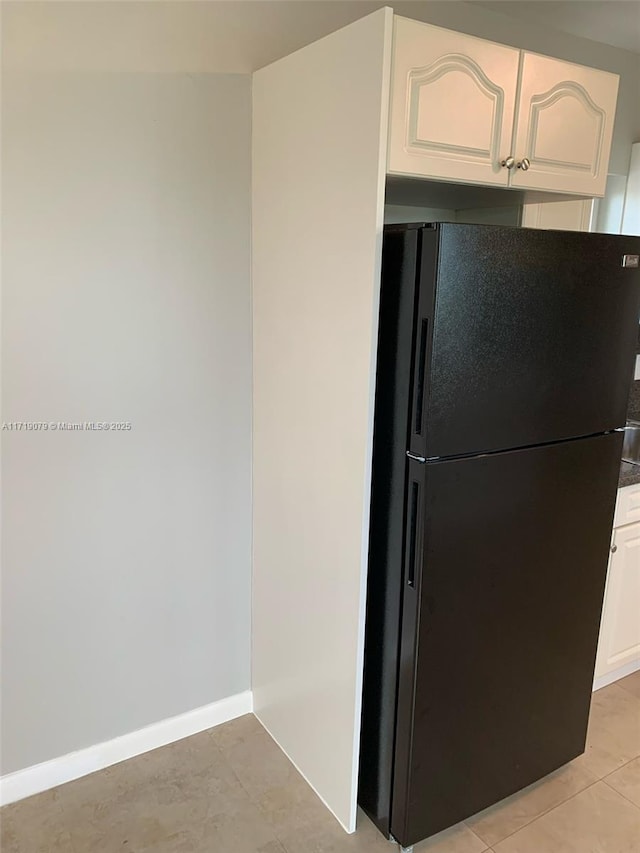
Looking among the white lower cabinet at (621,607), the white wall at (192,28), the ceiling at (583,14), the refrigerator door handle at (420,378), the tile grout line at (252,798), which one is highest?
the ceiling at (583,14)

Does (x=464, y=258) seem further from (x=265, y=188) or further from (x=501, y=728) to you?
(x=501, y=728)

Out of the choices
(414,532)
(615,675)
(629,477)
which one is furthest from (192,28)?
(615,675)

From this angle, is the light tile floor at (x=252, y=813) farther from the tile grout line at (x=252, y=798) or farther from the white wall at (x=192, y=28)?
the white wall at (x=192, y=28)

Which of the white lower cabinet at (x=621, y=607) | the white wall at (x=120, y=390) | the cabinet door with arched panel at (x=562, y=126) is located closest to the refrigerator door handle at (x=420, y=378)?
the cabinet door with arched panel at (x=562, y=126)

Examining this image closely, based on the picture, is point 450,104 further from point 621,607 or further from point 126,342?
point 621,607

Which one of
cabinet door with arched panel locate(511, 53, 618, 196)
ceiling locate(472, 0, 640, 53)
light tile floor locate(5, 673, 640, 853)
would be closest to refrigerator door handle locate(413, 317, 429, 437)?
cabinet door with arched panel locate(511, 53, 618, 196)

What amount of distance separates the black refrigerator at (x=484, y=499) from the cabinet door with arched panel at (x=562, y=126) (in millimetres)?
269

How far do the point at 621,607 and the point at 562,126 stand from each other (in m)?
1.73

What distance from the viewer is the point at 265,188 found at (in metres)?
1.96

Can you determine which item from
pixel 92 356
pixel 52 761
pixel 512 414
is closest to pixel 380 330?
pixel 512 414

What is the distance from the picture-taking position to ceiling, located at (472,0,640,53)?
2.19 metres

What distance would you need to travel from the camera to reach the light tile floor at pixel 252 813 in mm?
1885

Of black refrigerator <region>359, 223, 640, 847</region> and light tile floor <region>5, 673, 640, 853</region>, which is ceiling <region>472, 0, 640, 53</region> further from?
light tile floor <region>5, 673, 640, 853</region>

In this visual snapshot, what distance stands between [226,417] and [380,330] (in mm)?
704
